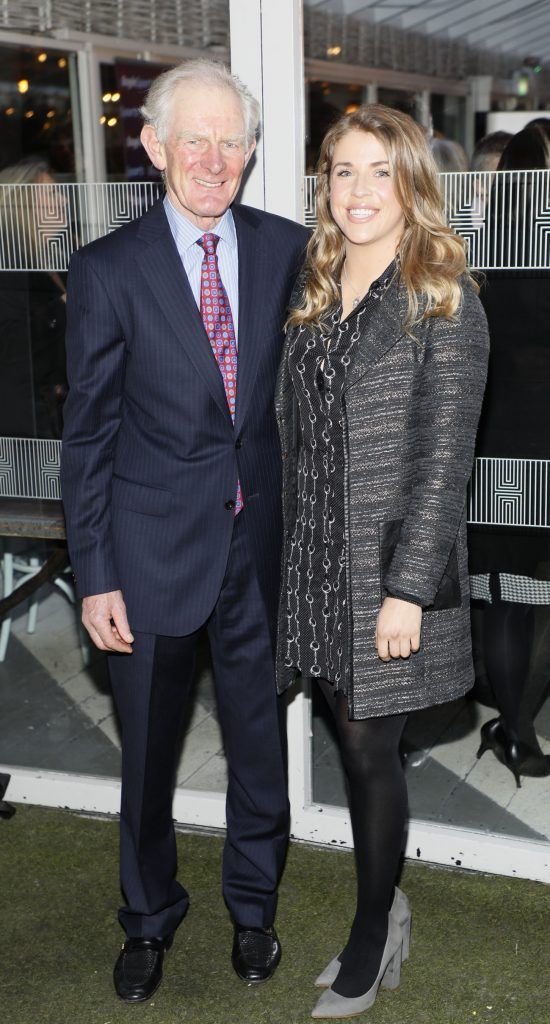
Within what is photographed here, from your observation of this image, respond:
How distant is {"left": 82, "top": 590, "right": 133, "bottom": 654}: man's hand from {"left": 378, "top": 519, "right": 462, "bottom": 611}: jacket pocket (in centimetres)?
55

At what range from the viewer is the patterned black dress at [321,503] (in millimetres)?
2000

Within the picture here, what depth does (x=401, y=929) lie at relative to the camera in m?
2.37

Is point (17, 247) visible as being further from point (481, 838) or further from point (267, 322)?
point (481, 838)

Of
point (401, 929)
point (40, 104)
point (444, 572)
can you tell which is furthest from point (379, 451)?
point (40, 104)

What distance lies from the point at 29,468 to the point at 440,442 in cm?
149

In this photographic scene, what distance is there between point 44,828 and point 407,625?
1566mm

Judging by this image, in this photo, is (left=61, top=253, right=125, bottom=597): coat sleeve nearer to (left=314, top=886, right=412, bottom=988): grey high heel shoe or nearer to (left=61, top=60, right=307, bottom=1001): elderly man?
(left=61, top=60, right=307, bottom=1001): elderly man

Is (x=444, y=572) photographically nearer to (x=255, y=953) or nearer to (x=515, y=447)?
(x=515, y=447)

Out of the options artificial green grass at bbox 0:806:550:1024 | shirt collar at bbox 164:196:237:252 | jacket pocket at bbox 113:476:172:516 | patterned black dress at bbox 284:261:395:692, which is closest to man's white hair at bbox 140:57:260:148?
shirt collar at bbox 164:196:237:252

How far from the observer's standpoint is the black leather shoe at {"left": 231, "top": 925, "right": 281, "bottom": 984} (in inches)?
94.4

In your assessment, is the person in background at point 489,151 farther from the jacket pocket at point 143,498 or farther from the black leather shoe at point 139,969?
the black leather shoe at point 139,969

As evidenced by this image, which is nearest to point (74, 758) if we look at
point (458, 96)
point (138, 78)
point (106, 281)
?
point (106, 281)

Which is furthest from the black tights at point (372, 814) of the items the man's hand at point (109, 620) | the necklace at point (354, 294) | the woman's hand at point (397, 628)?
the necklace at point (354, 294)

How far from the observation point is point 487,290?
252cm
